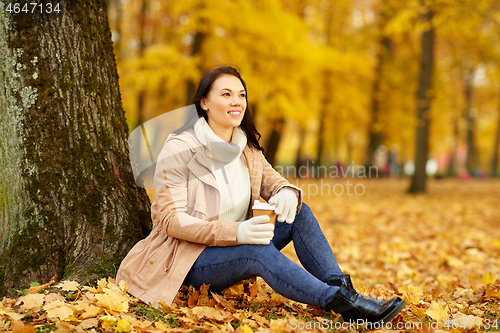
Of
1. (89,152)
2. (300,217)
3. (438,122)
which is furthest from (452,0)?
(438,122)

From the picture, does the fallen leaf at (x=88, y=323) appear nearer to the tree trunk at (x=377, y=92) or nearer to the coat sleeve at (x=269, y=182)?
the coat sleeve at (x=269, y=182)

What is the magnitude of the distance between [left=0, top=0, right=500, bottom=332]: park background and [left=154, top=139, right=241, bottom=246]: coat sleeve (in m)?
0.40

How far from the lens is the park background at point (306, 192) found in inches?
93.6

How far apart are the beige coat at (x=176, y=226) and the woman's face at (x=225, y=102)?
22 cm

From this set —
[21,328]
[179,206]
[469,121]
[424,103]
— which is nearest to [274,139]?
[424,103]

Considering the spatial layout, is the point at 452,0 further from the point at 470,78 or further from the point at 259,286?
the point at 470,78

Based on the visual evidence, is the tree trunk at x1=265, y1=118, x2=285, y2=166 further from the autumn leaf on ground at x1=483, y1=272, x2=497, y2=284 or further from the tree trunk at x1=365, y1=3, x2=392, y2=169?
the autumn leaf on ground at x1=483, y1=272, x2=497, y2=284

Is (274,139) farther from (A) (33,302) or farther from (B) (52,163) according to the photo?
(A) (33,302)

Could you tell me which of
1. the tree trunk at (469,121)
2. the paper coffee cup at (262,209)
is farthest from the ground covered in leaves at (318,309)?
the tree trunk at (469,121)

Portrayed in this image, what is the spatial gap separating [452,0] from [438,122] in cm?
1247

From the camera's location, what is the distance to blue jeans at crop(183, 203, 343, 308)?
7.22 feet

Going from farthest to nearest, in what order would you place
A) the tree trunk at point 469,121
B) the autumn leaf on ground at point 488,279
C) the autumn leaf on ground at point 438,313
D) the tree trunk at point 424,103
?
1. the tree trunk at point 469,121
2. the tree trunk at point 424,103
3. the autumn leaf on ground at point 488,279
4. the autumn leaf on ground at point 438,313

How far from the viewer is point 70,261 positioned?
2.68m

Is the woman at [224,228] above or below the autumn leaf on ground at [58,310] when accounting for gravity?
above
